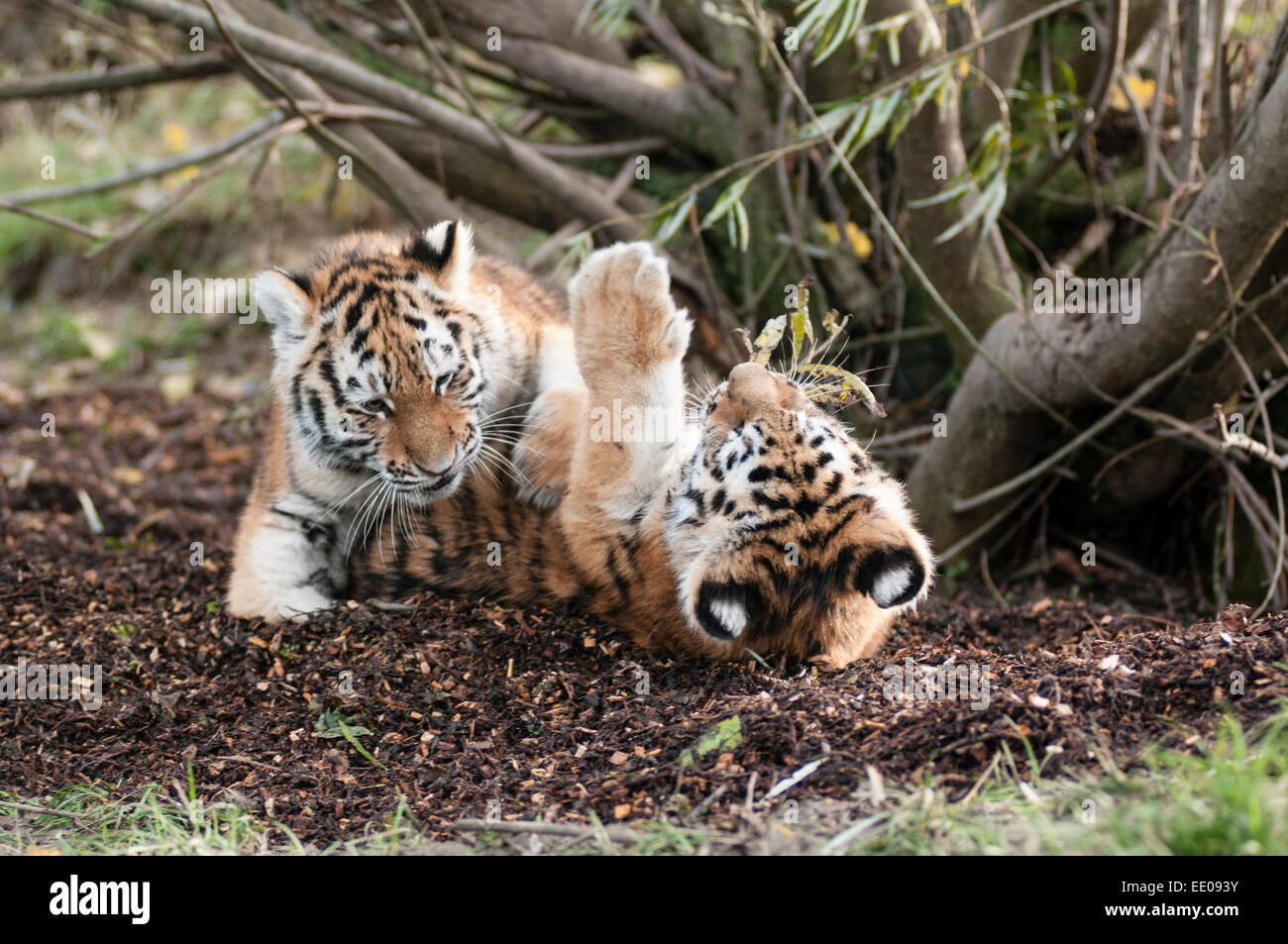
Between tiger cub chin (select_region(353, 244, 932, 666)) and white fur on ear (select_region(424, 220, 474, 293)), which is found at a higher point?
white fur on ear (select_region(424, 220, 474, 293))

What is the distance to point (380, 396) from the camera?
3.76m

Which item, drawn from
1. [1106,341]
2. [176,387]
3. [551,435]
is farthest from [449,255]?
[176,387]

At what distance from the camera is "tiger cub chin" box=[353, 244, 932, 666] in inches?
129

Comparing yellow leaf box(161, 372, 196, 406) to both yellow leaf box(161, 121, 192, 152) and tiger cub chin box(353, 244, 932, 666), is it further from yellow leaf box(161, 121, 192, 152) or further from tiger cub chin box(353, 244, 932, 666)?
tiger cub chin box(353, 244, 932, 666)

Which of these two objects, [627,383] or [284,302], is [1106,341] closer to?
[627,383]

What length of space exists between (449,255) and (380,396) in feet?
1.95

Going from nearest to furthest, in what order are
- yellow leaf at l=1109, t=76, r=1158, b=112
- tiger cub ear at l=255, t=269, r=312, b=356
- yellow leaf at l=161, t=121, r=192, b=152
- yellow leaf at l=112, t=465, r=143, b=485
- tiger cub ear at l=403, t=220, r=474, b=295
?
tiger cub ear at l=255, t=269, r=312, b=356 < tiger cub ear at l=403, t=220, r=474, b=295 < yellow leaf at l=1109, t=76, r=1158, b=112 < yellow leaf at l=112, t=465, r=143, b=485 < yellow leaf at l=161, t=121, r=192, b=152

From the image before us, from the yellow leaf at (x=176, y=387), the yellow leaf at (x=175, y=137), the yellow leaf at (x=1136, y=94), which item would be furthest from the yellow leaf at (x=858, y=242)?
the yellow leaf at (x=175, y=137)

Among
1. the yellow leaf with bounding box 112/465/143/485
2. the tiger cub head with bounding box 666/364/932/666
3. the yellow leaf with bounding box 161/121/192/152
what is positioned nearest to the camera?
the tiger cub head with bounding box 666/364/932/666

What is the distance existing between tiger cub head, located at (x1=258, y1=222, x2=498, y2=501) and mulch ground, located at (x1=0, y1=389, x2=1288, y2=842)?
539 mm

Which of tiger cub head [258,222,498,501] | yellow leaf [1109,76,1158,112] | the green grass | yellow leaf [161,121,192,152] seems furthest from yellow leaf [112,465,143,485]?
yellow leaf [1109,76,1158,112]
